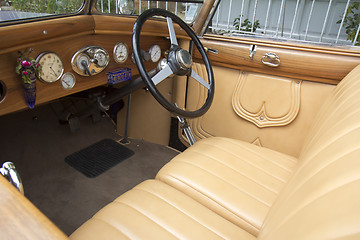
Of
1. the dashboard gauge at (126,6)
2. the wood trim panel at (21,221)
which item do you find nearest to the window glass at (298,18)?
the dashboard gauge at (126,6)

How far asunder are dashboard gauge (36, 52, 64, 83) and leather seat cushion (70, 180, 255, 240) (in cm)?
75

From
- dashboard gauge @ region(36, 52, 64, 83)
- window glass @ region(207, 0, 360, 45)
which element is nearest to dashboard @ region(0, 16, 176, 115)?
dashboard gauge @ region(36, 52, 64, 83)

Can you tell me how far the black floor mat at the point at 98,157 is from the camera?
1.91 metres

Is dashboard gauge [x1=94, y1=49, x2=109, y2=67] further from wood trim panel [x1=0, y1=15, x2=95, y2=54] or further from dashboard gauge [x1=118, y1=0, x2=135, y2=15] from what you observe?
dashboard gauge [x1=118, y1=0, x2=135, y2=15]

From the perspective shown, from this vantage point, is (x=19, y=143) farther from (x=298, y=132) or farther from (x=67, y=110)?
(x=298, y=132)

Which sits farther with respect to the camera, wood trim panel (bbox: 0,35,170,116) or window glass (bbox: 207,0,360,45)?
window glass (bbox: 207,0,360,45)

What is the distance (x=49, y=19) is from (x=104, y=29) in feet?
0.93

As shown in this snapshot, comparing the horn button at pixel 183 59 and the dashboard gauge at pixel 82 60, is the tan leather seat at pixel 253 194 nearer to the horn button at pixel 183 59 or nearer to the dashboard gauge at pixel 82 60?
the horn button at pixel 183 59

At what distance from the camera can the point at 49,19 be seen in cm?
125

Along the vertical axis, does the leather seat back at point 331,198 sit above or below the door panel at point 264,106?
above

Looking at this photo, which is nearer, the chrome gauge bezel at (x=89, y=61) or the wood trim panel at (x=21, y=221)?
the wood trim panel at (x=21, y=221)

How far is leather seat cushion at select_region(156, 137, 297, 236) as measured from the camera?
3.23ft

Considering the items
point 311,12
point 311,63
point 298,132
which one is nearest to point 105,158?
point 298,132

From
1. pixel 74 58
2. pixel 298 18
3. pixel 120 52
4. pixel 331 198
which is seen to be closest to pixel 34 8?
pixel 74 58
